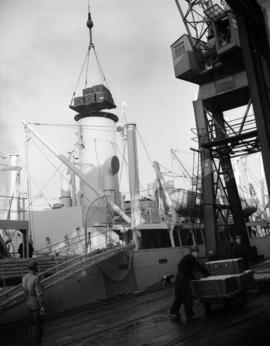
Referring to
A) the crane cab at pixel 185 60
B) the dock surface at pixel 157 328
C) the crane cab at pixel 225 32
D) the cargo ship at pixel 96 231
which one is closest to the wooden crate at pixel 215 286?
the dock surface at pixel 157 328

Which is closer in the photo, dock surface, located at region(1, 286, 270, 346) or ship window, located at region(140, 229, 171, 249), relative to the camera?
dock surface, located at region(1, 286, 270, 346)

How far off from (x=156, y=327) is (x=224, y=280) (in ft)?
6.23

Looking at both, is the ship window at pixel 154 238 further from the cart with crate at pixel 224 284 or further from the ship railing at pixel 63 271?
the cart with crate at pixel 224 284

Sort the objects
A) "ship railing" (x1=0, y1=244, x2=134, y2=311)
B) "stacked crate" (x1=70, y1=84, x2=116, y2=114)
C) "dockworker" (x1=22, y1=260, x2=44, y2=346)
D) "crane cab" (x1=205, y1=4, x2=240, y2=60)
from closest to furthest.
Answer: "dockworker" (x1=22, y1=260, x2=44, y2=346)
"ship railing" (x1=0, y1=244, x2=134, y2=311)
"crane cab" (x1=205, y1=4, x2=240, y2=60)
"stacked crate" (x1=70, y1=84, x2=116, y2=114)

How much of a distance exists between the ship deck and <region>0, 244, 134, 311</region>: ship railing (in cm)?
90

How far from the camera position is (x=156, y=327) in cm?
834

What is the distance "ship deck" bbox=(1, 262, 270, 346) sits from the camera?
6.84 meters

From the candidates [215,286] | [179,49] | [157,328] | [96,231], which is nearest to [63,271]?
[157,328]

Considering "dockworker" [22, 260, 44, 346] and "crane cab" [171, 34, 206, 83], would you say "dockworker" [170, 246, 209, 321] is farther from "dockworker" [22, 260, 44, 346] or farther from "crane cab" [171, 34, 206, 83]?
"crane cab" [171, 34, 206, 83]

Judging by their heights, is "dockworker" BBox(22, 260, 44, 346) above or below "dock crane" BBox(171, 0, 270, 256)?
below

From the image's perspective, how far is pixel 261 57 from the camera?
11.4m

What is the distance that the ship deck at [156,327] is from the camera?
6.84m

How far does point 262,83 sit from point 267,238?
27.0m

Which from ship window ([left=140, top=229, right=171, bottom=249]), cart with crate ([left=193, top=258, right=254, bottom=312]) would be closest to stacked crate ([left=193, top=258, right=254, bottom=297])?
cart with crate ([left=193, top=258, right=254, bottom=312])
